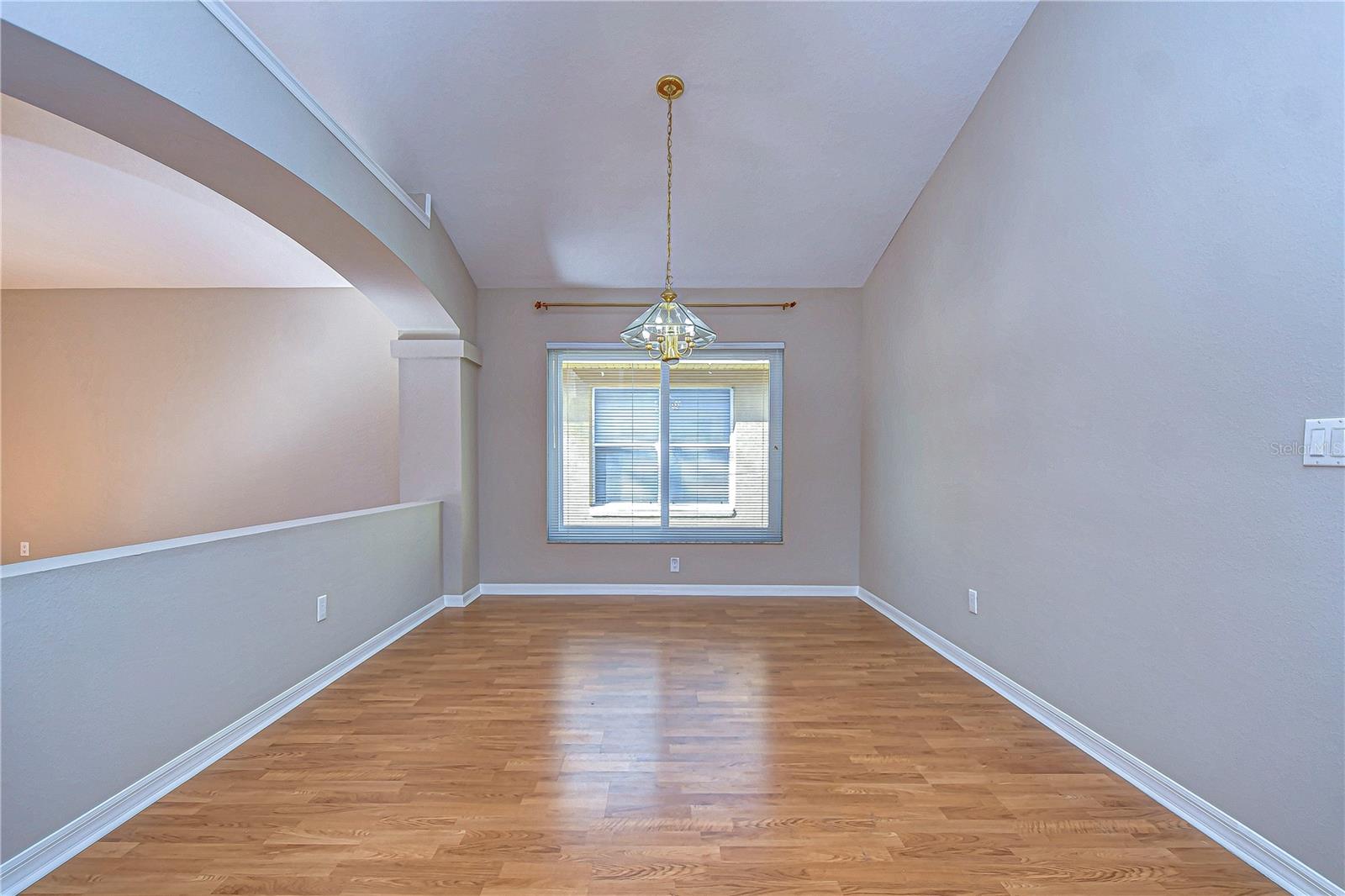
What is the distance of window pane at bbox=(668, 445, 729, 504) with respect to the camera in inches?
186

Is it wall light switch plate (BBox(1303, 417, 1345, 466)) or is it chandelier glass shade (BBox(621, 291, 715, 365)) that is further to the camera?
chandelier glass shade (BBox(621, 291, 715, 365))

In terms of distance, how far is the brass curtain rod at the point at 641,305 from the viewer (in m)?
4.56

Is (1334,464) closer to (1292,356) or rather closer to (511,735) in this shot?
(1292,356)

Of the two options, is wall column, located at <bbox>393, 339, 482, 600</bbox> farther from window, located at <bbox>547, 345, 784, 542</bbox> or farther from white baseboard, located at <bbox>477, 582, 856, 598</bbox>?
window, located at <bbox>547, 345, 784, 542</bbox>

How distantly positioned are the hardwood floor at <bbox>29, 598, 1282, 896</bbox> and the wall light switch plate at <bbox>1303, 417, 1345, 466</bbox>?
1201 millimetres

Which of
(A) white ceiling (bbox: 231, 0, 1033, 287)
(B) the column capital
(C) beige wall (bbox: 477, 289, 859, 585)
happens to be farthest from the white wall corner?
(A) white ceiling (bbox: 231, 0, 1033, 287)

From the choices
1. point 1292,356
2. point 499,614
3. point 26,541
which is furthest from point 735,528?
point 26,541

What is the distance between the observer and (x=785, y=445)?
465 cm

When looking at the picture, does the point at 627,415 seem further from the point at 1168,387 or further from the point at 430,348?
the point at 1168,387

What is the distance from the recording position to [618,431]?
473cm

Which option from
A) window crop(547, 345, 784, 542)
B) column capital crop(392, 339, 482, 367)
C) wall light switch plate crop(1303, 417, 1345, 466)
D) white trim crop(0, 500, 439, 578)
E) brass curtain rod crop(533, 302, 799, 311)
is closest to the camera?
wall light switch plate crop(1303, 417, 1345, 466)

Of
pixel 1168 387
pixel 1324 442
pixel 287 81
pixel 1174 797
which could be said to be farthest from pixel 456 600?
pixel 1324 442

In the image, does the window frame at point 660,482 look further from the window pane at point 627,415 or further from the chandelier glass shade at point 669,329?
the chandelier glass shade at point 669,329

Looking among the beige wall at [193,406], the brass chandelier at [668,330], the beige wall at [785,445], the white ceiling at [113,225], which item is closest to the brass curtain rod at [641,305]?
the beige wall at [785,445]
